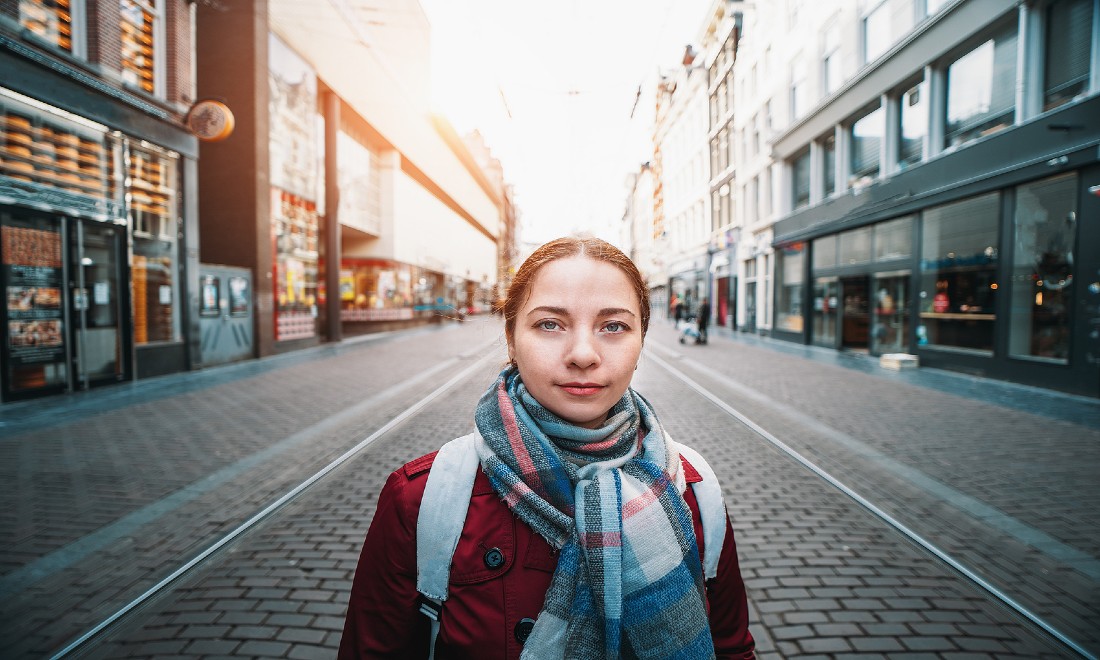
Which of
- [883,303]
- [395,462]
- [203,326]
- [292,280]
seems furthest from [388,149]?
[395,462]

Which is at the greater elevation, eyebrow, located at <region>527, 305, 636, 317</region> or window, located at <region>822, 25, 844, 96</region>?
window, located at <region>822, 25, 844, 96</region>

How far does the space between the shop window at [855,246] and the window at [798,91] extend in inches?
209

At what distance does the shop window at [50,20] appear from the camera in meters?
8.70

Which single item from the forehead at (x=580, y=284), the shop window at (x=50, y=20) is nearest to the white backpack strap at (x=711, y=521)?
the forehead at (x=580, y=284)

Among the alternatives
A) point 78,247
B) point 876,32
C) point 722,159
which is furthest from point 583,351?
point 722,159

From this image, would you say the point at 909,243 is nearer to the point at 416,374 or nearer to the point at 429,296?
the point at 416,374

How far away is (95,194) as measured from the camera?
10125 mm

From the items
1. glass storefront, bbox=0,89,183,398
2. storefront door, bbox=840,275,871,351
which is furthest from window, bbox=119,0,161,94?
storefront door, bbox=840,275,871,351

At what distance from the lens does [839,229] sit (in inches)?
684

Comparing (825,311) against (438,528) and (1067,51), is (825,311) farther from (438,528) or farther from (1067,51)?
(438,528)

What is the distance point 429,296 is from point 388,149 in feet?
35.7

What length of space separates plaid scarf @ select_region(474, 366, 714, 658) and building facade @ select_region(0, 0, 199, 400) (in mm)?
10905

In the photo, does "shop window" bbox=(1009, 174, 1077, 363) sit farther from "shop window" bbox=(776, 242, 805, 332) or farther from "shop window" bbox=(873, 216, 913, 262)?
"shop window" bbox=(776, 242, 805, 332)

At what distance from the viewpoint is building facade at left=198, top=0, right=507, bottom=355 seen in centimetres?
1558
